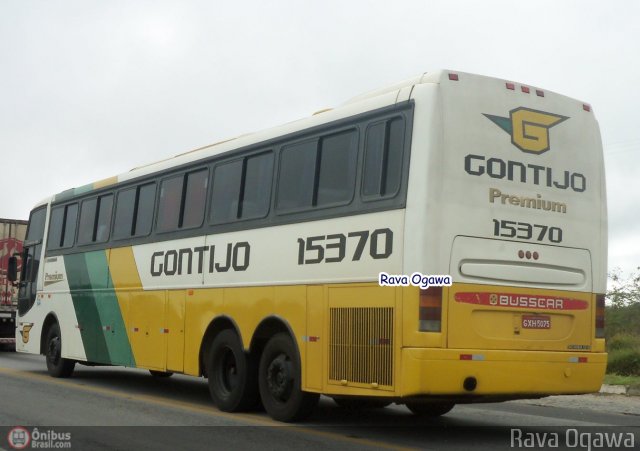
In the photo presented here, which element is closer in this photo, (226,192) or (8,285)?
(226,192)

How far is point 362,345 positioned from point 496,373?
4.38 ft

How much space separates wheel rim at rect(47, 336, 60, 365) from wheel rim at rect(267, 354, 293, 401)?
24.3 feet

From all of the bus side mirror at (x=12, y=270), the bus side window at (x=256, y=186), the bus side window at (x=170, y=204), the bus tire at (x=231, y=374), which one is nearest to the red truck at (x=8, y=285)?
the bus side mirror at (x=12, y=270)

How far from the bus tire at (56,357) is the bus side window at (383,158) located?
913 centimetres

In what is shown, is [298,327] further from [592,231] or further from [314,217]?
[592,231]

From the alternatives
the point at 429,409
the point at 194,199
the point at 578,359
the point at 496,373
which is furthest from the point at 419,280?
the point at 194,199

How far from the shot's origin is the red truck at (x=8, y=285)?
25.2 m

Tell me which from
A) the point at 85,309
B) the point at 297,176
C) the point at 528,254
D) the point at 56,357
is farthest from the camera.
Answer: the point at 56,357

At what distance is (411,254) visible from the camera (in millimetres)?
8609

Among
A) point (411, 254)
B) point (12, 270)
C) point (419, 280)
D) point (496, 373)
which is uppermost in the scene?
point (12, 270)

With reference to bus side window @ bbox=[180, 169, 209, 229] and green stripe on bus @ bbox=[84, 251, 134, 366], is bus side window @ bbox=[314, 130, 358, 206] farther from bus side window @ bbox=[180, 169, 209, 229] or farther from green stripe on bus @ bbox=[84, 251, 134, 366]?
green stripe on bus @ bbox=[84, 251, 134, 366]

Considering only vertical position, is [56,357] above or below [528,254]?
below

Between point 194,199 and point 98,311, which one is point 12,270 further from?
point 194,199

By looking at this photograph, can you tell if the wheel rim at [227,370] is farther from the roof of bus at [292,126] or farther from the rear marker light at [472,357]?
the rear marker light at [472,357]
